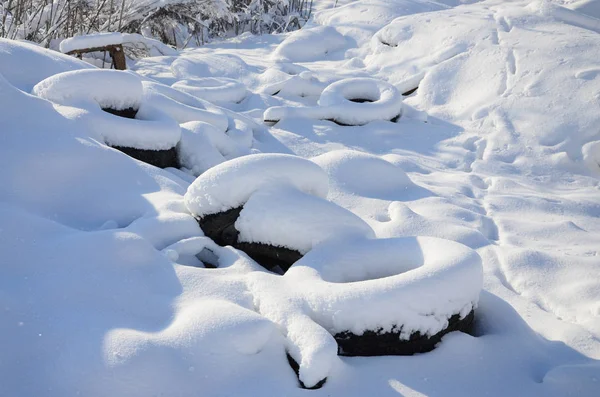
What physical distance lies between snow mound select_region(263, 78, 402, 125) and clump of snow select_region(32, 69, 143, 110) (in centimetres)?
173

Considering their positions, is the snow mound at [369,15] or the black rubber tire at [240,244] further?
the snow mound at [369,15]

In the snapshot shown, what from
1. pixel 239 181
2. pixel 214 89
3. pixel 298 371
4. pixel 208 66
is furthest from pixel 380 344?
pixel 208 66

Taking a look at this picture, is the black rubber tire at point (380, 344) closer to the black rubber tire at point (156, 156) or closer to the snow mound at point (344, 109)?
the black rubber tire at point (156, 156)

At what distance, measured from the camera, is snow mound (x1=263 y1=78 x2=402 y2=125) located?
5102mm

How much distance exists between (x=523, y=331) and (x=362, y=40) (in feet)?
17.5

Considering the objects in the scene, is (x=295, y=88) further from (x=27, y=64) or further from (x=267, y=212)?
(x=267, y=212)

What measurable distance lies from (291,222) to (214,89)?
10.6ft

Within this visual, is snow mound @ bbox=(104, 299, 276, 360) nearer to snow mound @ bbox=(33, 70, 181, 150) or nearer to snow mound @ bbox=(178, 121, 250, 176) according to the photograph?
snow mound @ bbox=(33, 70, 181, 150)

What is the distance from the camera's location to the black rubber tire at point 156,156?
3.25 meters

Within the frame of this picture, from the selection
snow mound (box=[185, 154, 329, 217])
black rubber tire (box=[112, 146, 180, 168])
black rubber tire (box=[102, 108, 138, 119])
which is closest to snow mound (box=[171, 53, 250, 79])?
black rubber tire (box=[102, 108, 138, 119])

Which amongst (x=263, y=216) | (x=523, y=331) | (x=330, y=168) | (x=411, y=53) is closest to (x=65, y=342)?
(x=263, y=216)

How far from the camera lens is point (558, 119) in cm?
482

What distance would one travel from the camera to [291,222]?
2416 millimetres

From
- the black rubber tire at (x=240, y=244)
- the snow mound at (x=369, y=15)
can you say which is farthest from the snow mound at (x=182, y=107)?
the snow mound at (x=369, y=15)
